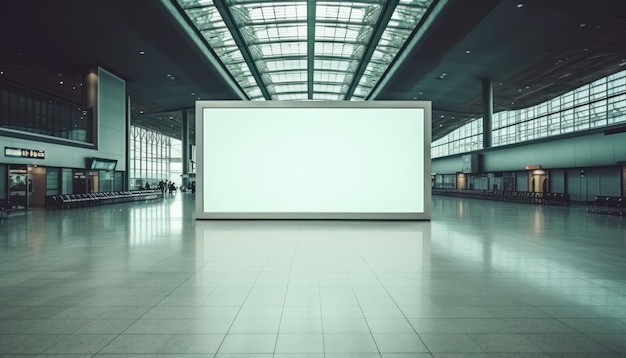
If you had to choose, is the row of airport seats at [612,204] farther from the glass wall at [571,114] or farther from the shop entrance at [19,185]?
the shop entrance at [19,185]

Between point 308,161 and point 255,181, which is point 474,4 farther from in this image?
point 255,181

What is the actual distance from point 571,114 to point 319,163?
24.3 meters

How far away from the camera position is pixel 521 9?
15.1m

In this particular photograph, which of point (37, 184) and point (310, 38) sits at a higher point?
point (310, 38)

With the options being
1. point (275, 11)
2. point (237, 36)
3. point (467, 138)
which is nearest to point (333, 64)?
point (237, 36)

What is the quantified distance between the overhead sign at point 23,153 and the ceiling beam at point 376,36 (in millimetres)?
19298

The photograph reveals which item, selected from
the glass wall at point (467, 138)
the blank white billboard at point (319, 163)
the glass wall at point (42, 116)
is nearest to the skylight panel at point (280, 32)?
the blank white billboard at point (319, 163)

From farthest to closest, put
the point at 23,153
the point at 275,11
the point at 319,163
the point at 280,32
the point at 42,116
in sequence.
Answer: the point at 280,32
the point at 42,116
the point at 275,11
the point at 23,153
the point at 319,163

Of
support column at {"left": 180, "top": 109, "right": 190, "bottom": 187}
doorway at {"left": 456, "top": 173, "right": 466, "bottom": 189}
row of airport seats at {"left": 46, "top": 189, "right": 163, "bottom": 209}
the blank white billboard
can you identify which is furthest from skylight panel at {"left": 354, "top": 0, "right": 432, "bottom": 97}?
row of airport seats at {"left": 46, "top": 189, "right": 163, "bottom": 209}

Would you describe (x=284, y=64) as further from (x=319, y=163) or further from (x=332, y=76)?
(x=319, y=163)

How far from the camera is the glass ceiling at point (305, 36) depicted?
687 inches

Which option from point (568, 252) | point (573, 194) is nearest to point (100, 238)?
point (568, 252)

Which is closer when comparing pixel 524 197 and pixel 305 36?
pixel 305 36

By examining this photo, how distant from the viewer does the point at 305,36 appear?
72.9 feet
